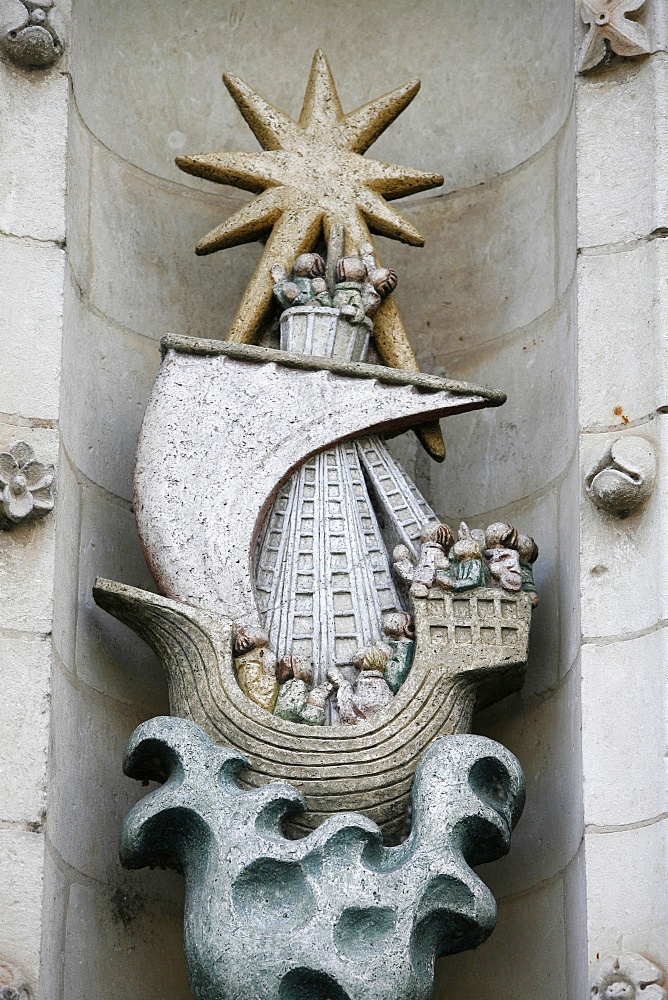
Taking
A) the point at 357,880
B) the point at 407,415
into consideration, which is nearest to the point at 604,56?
the point at 407,415

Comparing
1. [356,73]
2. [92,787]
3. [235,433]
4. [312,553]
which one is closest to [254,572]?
[312,553]

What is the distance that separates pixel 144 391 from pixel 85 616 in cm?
58

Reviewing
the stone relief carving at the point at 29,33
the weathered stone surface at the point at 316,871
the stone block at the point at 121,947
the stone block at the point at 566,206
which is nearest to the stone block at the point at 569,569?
the weathered stone surface at the point at 316,871

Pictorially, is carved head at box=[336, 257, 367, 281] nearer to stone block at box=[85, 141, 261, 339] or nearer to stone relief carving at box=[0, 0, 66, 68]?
stone block at box=[85, 141, 261, 339]

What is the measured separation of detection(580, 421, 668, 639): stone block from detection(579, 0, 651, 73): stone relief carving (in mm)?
822

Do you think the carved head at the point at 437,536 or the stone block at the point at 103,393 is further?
the stone block at the point at 103,393

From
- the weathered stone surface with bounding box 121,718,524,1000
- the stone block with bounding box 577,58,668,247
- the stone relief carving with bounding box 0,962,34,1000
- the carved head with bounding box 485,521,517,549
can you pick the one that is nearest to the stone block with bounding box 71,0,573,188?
the stone block with bounding box 577,58,668,247

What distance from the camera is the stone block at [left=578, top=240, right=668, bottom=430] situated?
3.89 meters

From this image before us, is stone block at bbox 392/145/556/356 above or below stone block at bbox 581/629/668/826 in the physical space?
above

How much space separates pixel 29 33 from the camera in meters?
4.15

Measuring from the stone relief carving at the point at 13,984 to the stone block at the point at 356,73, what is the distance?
181 cm

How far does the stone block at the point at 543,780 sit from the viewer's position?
3771 millimetres

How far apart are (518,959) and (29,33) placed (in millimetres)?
1989

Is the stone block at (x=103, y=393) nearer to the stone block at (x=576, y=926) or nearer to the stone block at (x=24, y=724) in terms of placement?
the stone block at (x=24, y=724)
